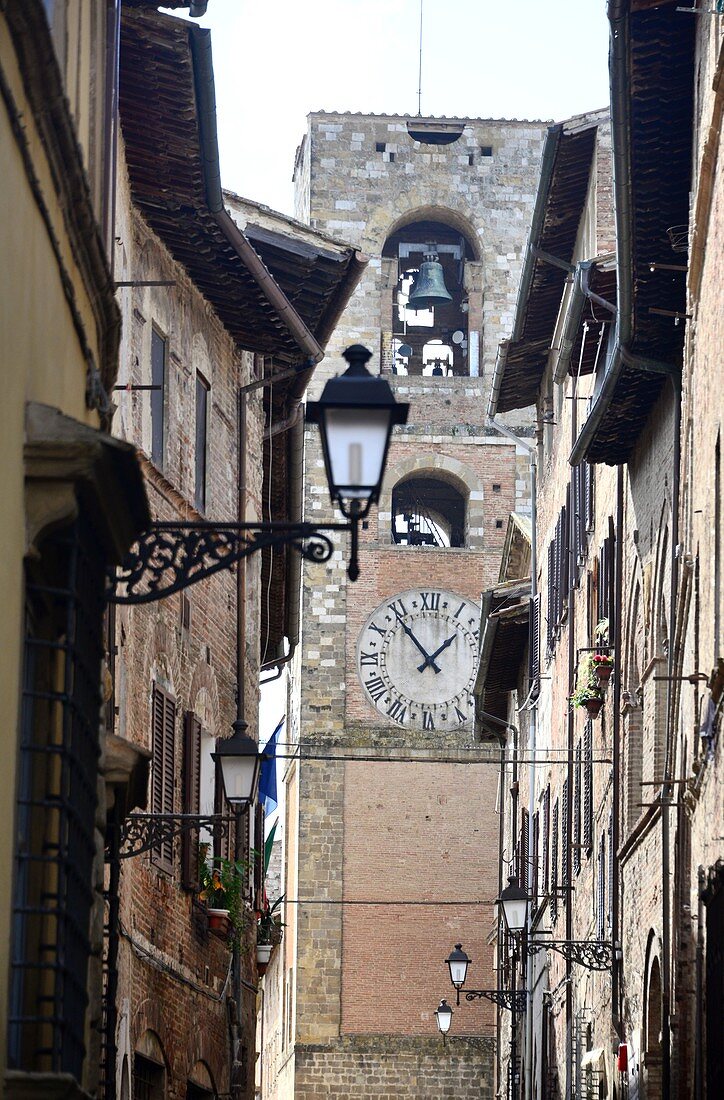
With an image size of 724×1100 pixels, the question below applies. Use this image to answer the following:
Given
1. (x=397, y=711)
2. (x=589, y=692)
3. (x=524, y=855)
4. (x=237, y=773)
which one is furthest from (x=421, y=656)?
(x=237, y=773)

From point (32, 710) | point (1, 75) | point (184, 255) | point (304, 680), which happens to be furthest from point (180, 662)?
point (304, 680)

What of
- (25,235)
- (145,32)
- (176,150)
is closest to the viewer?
(25,235)

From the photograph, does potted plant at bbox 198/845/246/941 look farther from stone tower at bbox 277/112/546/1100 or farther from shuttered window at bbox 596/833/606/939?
stone tower at bbox 277/112/546/1100

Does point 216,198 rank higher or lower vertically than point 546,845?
higher

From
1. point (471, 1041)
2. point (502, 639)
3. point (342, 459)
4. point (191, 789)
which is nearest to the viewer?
point (342, 459)

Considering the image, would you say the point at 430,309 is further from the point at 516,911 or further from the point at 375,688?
the point at 516,911

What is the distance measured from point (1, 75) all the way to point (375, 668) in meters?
35.8

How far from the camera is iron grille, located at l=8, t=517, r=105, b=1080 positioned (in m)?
7.43

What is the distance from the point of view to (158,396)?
1830 cm

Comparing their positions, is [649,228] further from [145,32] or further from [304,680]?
[304,680]

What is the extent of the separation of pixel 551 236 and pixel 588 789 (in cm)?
584

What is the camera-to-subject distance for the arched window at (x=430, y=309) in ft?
139

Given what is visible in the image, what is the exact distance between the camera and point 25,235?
746 centimetres

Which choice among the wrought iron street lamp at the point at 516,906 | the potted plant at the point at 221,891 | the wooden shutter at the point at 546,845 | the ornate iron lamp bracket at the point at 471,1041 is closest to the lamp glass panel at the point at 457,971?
the wooden shutter at the point at 546,845
